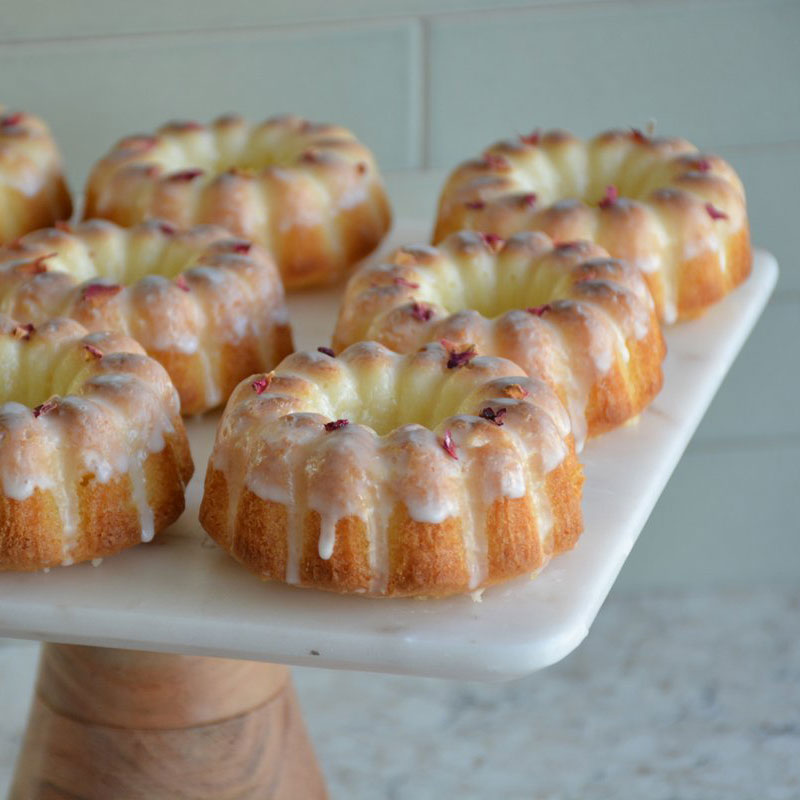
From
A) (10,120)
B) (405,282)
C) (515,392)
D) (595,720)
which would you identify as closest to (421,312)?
(405,282)

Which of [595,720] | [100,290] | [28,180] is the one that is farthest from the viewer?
[595,720]

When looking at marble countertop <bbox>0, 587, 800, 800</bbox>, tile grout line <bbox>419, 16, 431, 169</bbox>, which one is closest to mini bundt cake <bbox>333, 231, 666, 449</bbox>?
tile grout line <bbox>419, 16, 431, 169</bbox>

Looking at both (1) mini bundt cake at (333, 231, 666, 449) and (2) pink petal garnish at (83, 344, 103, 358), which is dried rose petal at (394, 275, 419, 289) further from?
(2) pink petal garnish at (83, 344, 103, 358)

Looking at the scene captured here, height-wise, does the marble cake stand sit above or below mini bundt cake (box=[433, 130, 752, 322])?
below

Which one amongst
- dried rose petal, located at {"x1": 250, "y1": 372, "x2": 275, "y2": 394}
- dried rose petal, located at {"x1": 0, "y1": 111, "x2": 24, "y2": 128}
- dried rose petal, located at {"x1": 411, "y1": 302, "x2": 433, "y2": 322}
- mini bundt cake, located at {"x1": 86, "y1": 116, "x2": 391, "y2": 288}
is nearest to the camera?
dried rose petal, located at {"x1": 250, "y1": 372, "x2": 275, "y2": 394}

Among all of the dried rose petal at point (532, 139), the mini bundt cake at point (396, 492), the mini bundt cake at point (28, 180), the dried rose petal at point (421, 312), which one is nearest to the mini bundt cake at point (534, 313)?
the dried rose petal at point (421, 312)

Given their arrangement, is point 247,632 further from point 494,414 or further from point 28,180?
point 28,180
